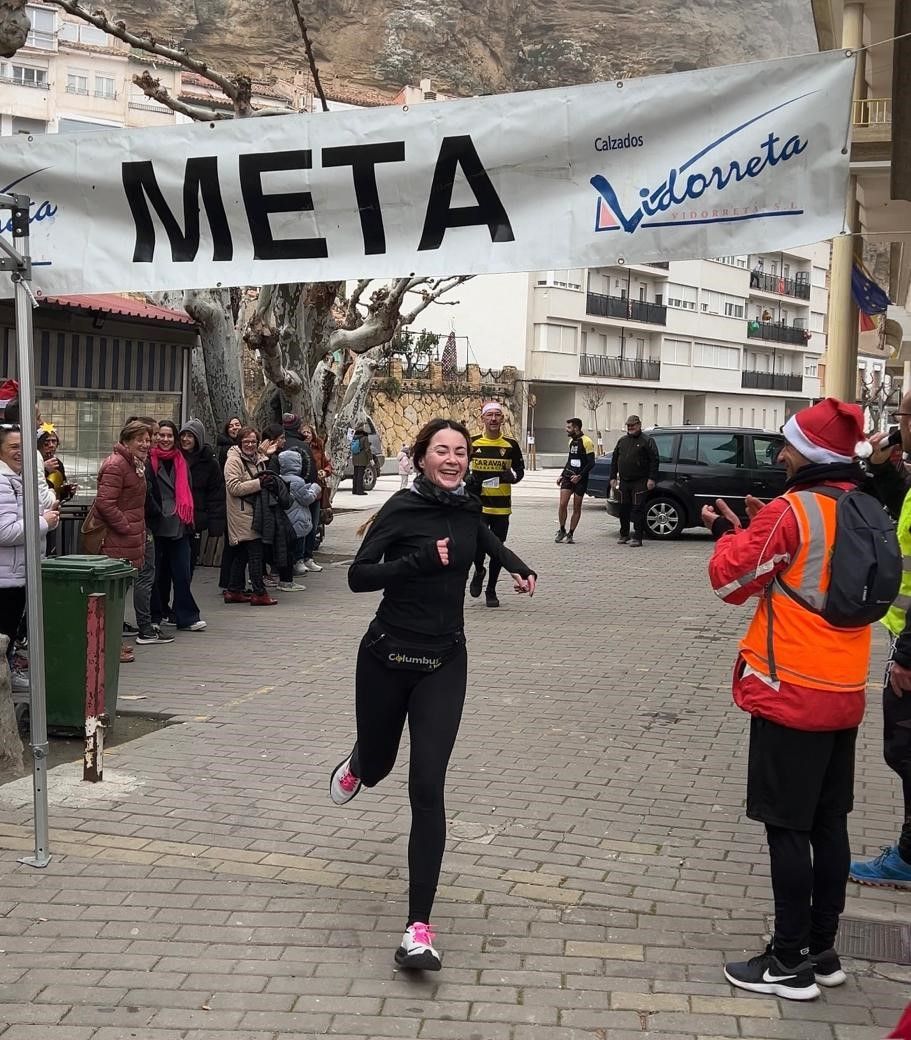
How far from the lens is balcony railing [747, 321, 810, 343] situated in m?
73.0

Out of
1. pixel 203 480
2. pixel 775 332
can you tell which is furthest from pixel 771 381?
pixel 203 480

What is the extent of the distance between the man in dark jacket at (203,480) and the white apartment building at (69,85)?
59.1 m

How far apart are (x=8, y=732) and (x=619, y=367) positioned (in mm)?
58736

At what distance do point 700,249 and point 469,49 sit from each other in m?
121

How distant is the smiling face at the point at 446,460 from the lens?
177 inches

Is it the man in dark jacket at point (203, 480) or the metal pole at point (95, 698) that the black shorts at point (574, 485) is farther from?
the metal pole at point (95, 698)

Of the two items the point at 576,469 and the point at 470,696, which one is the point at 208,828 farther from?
the point at 576,469

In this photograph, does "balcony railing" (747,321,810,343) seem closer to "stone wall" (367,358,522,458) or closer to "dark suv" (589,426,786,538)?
"stone wall" (367,358,522,458)

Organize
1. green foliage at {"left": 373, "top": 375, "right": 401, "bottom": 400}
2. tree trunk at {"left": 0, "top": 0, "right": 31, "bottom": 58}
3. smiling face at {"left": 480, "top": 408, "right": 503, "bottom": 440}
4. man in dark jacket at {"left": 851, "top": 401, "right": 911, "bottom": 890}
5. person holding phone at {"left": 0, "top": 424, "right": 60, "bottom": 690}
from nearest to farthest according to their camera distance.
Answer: man in dark jacket at {"left": 851, "top": 401, "right": 911, "bottom": 890} < person holding phone at {"left": 0, "top": 424, "right": 60, "bottom": 690} < tree trunk at {"left": 0, "top": 0, "right": 31, "bottom": 58} < smiling face at {"left": 480, "top": 408, "right": 503, "bottom": 440} < green foliage at {"left": 373, "top": 375, "right": 401, "bottom": 400}

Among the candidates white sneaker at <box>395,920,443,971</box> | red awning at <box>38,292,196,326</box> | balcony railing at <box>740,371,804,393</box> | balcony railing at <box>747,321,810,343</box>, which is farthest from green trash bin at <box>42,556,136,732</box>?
balcony railing at <box>747,321,810,343</box>

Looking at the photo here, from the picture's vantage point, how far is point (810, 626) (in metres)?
3.95

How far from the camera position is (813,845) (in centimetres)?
417

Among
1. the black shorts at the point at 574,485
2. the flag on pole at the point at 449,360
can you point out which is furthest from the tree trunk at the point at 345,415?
the flag on pole at the point at 449,360

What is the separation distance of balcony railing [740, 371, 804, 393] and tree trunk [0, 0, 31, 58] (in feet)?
224
